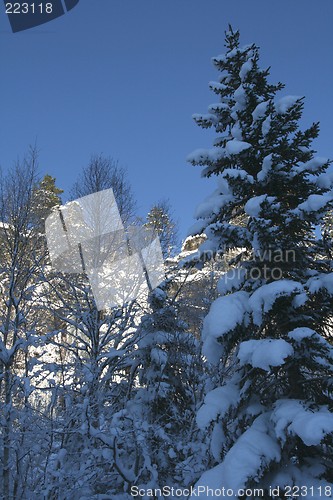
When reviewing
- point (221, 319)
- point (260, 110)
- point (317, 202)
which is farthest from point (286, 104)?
point (221, 319)

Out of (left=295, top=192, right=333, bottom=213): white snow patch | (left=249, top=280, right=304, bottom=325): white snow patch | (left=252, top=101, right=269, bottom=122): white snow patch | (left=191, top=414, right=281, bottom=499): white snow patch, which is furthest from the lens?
(left=252, top=101, right=269, bottom=122): white snow patch

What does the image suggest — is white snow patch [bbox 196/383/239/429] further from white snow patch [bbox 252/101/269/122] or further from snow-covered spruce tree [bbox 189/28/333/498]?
white snow patch [bbox 252/101/269/122]

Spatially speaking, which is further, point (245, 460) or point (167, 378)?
point (167, 378)

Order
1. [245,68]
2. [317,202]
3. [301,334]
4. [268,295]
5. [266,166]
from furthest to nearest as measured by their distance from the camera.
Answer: [245,68]
[266,166]
[317,202]
[268,295]
[301,334]

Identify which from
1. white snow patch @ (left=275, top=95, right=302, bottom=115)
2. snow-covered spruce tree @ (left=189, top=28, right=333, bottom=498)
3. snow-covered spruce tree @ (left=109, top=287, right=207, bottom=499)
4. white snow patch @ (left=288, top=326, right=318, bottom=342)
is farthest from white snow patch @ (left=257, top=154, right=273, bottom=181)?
snow-covered spruce tree @ (left=109, top=287, right=207, bottom=499)

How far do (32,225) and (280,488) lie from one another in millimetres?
10119

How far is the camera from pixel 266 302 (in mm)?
4953

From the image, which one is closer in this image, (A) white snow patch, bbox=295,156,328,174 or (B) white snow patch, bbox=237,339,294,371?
(B) white snow patch, bbox=237,339,294,371

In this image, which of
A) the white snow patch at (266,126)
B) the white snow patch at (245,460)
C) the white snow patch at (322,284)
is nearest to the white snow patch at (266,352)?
the white snow patch at (245,460)

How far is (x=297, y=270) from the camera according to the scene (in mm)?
5832

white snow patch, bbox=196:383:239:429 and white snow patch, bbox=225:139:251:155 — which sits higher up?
white snow patch, bbox=225:139:251:155

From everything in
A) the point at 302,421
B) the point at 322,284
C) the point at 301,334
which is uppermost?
the point at 322,284

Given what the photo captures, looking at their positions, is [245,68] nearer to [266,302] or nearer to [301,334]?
[266,302]

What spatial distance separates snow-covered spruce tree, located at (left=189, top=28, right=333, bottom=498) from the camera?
441 centimetres
